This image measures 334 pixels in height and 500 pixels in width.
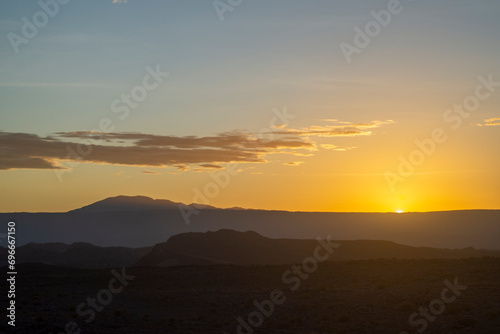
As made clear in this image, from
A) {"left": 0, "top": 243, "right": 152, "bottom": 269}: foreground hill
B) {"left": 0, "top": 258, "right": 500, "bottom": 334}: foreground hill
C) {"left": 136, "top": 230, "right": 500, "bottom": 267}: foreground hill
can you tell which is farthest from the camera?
{"left": 0, "top": 243, "right": 152, "bottom": 269}: foreground hill

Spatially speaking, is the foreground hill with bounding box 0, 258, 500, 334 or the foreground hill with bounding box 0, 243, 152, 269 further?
the foreground hill with bounding box 0, 243, 152, 269

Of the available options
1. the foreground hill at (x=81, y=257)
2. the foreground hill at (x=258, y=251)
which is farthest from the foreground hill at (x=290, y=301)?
the foreground hill at (x=81, y=257)

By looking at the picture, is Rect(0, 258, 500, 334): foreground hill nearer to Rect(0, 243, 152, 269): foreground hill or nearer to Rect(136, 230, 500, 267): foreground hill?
Rect(136, 230, 500, 267): foreground hill

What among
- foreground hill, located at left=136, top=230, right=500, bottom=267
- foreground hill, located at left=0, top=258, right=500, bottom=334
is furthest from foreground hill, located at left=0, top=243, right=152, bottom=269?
foreground hill, located at left=0, top=258, right=500, bottom=334

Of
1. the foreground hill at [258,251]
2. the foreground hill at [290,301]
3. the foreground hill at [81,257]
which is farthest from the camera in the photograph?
the foreground hill at [81,257]

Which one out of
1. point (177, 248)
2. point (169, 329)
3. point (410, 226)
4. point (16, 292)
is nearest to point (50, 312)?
point (169, 329)

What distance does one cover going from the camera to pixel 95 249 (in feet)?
293

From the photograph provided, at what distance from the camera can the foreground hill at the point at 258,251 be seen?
6231 centimetres

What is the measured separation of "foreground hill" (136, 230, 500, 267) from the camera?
62.3 meters

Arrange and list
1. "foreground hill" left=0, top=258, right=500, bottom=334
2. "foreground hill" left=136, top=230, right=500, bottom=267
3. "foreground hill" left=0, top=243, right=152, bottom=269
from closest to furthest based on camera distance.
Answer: "foreground hill" left=0, top=258, right=500, bottom=334
"foreground hill" left=136, top=230, right=500, bottom=267
"foreground hill" left=0, top=243, right=152, bottom=269

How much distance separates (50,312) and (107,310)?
219 cm

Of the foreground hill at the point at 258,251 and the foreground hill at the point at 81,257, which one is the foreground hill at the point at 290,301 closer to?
the foreground hill at the point at 258,251

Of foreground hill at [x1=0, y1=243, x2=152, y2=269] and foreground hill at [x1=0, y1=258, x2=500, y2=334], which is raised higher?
foreground hill at [x1=0, y1=243, x2=152, y2=269]

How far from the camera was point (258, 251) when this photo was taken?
70.4 metres
